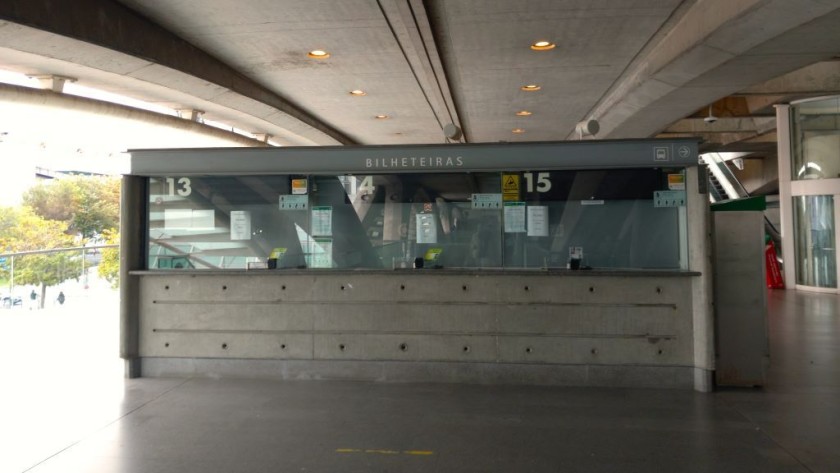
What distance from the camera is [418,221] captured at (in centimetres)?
740

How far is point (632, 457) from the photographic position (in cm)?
464

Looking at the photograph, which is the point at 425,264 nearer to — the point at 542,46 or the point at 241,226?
the point at 241,226

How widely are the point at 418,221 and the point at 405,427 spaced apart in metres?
2.68

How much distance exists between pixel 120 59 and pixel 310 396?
18.9ft

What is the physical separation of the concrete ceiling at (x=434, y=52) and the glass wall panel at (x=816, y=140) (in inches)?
134

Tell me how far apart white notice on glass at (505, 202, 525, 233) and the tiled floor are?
5.83 feet

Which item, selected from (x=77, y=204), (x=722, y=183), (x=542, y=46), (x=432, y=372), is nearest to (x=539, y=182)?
(x=432, y=372)

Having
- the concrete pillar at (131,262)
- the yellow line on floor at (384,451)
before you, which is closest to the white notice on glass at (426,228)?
the yellow line on floor at (384,451)

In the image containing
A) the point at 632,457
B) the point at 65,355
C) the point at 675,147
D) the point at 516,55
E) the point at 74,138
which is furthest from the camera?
the point at 74,138

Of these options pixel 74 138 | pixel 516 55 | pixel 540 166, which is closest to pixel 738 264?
pixel 540 166

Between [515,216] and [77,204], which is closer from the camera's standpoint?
[515,216]

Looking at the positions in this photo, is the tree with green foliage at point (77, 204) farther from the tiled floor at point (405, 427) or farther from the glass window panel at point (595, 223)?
the glass window panel at point (595, 223)

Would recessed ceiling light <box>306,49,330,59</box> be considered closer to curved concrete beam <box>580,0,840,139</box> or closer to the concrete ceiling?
the concrete ceiling

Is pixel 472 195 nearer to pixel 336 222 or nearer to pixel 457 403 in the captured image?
pixel 336 222
